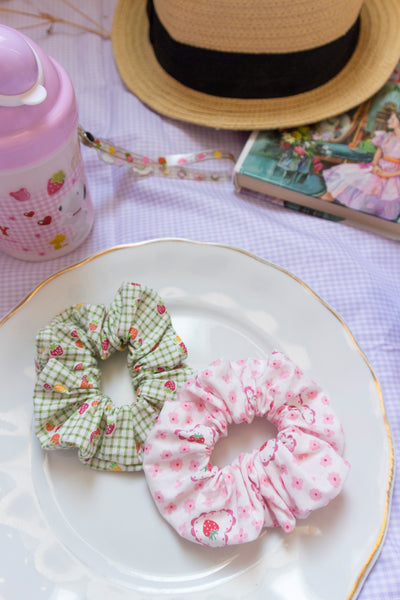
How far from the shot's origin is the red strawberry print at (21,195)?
543 mm

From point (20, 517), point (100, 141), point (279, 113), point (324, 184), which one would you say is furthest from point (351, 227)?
point (20, 517)

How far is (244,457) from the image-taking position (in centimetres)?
53

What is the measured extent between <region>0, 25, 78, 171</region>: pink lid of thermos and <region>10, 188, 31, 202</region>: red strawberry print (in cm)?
4

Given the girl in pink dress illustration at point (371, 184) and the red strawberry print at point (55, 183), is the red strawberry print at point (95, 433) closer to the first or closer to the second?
the red strawberry print at point (55, 183)

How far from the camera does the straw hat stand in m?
0.66

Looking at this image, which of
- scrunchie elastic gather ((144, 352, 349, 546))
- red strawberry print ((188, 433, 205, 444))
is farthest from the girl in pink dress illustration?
red strawberry print ((188, 433, 205, 444))

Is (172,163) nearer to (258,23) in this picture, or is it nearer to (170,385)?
(258,23)

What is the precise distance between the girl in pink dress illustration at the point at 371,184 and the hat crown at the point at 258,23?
176 millimetres

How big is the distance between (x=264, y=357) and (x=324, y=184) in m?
0.27

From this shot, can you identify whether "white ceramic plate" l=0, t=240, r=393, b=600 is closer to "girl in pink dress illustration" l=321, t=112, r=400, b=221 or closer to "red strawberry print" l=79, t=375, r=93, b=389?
"red strawberry print" l=79, t=375, r=93, b=389

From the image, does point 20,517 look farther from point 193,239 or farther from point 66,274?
point 193,239

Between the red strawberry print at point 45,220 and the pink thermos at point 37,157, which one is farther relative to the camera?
the red strawberry print at point 45,220

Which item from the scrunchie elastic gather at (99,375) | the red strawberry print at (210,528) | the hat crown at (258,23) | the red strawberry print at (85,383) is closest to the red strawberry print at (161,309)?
the scrunchie elastic gather at (99,375)

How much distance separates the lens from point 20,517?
1.71ft
